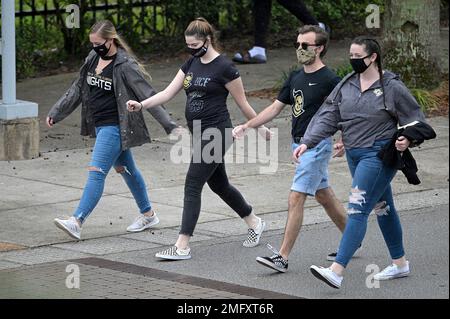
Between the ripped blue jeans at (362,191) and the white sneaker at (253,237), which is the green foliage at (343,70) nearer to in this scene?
the white sneaker at (253,237)

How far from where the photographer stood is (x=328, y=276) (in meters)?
7.31

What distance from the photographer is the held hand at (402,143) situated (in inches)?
283

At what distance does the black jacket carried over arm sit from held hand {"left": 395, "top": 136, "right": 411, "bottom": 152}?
0.08ft

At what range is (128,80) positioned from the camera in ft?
29.0

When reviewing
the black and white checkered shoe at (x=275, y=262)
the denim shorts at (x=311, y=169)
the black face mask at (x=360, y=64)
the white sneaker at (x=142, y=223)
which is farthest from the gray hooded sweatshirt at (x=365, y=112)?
the white sneaker at (x=142, y=223)

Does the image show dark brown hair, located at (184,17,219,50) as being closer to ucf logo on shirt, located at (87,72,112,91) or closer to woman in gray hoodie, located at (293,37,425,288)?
ucf logo on shirt, located at (87,72,112,91)

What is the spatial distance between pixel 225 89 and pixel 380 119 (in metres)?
1.43

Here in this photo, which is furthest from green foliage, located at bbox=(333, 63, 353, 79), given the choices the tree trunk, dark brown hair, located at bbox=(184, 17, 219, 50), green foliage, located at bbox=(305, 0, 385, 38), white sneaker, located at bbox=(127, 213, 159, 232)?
dark brown hair, located at bbox=(184, 17, 219, 50)

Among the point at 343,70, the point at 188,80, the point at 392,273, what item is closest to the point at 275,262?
the point at 392,273

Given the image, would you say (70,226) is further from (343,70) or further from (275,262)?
(343,70)

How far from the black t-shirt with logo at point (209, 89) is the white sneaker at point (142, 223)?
116cm

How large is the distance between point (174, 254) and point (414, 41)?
674 centimetres

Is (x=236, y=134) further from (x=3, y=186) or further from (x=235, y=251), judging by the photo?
(x=3, y=186)

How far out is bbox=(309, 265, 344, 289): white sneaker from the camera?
7.30m
